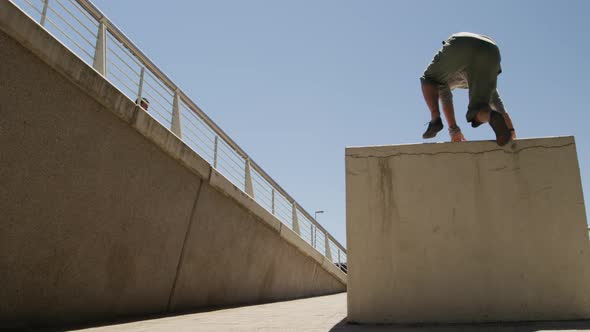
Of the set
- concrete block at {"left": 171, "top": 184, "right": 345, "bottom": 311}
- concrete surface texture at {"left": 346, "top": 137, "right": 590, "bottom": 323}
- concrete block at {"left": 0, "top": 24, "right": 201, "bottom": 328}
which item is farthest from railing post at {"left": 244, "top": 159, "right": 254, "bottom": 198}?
concrete surface texture at {"left": 346, "top": 137, "right": 590, "bottom": 323}

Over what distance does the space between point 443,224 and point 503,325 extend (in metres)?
0.78

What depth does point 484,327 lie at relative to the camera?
3057mm

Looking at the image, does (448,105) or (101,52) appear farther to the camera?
(101,52)

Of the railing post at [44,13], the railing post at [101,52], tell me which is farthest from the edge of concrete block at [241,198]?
the railing post at [44,13]

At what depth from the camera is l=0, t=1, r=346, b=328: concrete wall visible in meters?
4.39

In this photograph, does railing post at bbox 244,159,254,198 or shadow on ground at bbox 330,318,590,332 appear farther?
railing post at bbox 244,159,254,198

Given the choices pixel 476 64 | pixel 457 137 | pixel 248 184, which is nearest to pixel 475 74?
pixel 476 64

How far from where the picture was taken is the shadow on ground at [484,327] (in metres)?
→ 2.92

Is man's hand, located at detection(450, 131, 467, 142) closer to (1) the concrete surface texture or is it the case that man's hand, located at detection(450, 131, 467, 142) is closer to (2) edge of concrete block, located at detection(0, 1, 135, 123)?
(1) the concrete surface texture

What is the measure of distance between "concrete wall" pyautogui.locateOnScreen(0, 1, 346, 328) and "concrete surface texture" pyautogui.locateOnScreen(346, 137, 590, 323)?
3.10 m

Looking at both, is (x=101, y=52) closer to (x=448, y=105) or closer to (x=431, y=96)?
(x=431, y=96)

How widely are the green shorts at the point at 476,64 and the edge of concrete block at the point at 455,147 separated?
274 millimetres

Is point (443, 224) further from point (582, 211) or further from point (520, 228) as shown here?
point (582, 211)

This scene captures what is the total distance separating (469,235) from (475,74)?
4.17 feet
